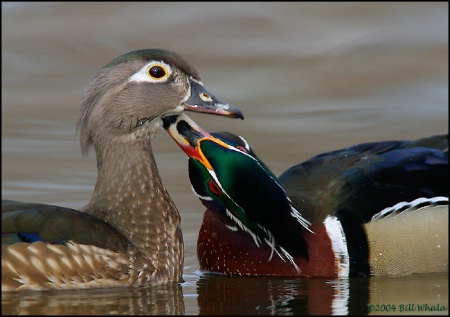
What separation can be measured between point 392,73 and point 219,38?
5.49 feet

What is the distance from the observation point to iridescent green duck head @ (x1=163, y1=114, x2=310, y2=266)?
18.7ft

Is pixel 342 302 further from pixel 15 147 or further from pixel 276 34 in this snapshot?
pixel 276 34

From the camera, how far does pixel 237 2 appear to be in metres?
11.3

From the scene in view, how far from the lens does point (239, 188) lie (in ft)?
19.2

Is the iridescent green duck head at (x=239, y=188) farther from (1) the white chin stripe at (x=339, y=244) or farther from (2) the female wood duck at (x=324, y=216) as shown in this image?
(1) the white chin stripe at (x=339, y=244)

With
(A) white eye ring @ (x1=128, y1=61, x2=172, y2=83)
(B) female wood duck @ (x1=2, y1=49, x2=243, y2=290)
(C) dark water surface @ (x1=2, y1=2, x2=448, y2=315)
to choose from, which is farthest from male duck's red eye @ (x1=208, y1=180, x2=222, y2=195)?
(C) dark water surface @ (x1=2, y1=2, x2=448, y2=315)

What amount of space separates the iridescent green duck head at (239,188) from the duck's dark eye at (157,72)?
0.78 ft

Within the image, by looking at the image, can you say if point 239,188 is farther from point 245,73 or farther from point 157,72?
point 245,73

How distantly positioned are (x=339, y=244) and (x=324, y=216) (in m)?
0.17

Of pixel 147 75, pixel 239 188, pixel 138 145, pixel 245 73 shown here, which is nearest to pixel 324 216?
pixel 239 188

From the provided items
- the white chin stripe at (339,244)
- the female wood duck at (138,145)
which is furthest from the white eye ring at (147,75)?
the white chin stripe at (339,244)

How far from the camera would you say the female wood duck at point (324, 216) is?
585 cm

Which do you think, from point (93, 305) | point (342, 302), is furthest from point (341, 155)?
point (93, 305)

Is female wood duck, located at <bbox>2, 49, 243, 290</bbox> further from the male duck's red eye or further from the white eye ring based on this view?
the male duck's red eye
